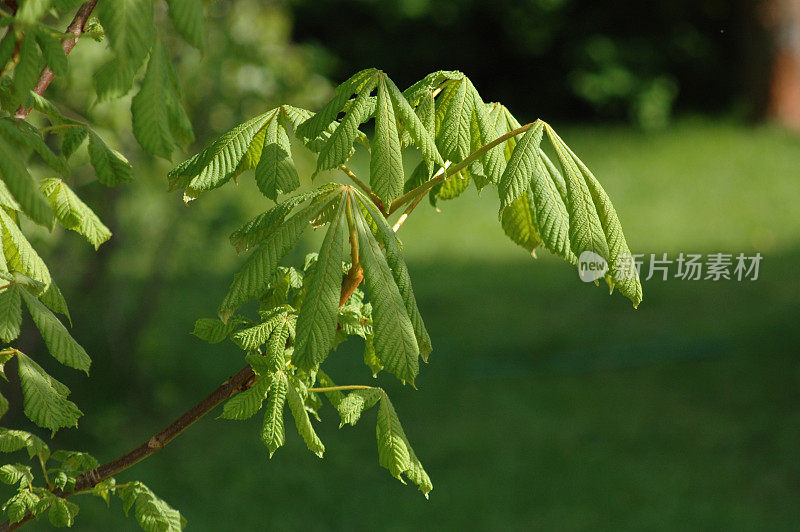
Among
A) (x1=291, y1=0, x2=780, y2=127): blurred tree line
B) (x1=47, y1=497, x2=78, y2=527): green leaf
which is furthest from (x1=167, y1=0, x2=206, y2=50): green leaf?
(x1=291, y1=0, x2=780, y2=127): blurred tree line

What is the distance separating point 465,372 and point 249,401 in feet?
13.1

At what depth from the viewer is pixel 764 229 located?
7105 millimetres

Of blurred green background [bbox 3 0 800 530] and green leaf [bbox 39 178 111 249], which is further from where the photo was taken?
blurred green background [bbox 3 0 800 530]

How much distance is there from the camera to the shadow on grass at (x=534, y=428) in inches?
145

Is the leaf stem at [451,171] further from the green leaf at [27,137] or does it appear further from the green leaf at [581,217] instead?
the green leaf at [27,137]

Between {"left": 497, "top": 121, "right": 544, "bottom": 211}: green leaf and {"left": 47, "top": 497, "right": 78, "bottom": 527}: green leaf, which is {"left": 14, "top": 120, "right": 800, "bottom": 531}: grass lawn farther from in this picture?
{"left": 497, "top": 121, "right": 544, "bottom": 211}: green leaf

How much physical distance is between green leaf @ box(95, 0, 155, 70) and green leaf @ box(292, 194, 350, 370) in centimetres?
26

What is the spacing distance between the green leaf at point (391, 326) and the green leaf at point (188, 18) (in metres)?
0.29

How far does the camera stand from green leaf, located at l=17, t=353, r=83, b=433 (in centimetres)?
117

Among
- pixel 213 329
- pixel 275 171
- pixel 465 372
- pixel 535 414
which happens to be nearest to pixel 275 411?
pixel 213 329

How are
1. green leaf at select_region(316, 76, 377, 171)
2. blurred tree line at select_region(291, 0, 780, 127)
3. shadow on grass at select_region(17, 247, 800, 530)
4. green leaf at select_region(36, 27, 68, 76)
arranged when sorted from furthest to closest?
blurred tree line at select_region(291, 0, 780, 127)
shadow on grass at select_region(17, 247, 800, 530)
green leaf at select_region(316, 76, 377, 171)
green leaf at select_region(36, 27, 68, 76)

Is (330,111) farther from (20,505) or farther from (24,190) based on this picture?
(20,505)

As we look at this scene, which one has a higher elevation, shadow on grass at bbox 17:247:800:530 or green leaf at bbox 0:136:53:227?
green leaf at bbox 0:136:53:227

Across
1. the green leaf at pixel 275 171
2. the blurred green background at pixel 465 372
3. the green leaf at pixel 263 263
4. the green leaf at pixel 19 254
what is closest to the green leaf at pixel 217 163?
the green leaf at pixel 275 171
